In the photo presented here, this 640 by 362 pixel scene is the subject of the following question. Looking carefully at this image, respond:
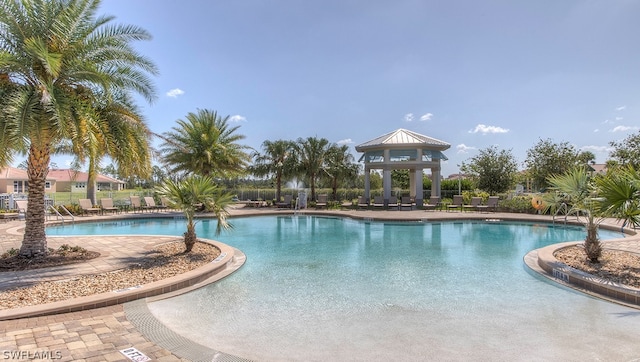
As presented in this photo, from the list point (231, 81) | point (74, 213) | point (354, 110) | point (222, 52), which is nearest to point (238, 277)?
point (222, 52)

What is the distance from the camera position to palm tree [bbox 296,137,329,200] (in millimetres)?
27828

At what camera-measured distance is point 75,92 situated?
25.7ft

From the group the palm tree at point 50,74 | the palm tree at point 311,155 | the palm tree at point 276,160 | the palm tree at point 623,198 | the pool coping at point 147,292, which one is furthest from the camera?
the palm tree at point 311,155

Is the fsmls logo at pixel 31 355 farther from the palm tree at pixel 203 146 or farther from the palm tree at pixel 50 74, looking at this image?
the palm tree at pixel 203 146

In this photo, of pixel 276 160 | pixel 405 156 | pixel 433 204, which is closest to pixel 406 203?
pixel 433 204

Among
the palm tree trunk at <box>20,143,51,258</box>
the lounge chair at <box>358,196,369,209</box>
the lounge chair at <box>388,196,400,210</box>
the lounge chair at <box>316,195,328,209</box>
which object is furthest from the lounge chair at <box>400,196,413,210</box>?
the palm tree trunk at <box>20,143,51,258</box>

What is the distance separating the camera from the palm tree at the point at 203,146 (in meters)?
23.0

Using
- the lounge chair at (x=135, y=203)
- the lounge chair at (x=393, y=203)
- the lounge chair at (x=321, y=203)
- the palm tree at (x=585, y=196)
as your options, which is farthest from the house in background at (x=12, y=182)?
the palm tree at (x=585, y=196)

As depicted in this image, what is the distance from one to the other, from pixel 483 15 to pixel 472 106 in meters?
7.92

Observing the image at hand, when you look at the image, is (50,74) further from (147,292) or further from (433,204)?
(433,204)

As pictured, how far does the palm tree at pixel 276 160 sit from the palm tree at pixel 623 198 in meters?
22.0

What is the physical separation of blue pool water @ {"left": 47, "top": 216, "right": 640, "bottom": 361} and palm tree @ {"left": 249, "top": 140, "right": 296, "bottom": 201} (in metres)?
17.4

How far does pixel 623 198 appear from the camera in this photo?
6875 millimetres

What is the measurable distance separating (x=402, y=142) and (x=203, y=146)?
44.8 ft
